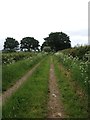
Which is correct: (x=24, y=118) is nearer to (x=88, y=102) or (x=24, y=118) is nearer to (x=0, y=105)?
(x=0, y=105)

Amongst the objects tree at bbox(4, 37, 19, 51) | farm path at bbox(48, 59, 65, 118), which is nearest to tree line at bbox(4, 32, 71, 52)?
tree at bbox(4, 37, 19, 51)

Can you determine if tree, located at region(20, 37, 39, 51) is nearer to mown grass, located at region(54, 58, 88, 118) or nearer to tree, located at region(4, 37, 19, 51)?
tree, located at region(4, 37, 19, 51)

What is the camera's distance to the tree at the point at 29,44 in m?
127

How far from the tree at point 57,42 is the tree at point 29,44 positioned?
387 centimetres

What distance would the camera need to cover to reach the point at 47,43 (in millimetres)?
125375

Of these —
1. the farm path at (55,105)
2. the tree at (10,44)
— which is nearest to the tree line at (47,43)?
the tree at (10,44)

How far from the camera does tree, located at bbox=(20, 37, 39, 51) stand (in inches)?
4990

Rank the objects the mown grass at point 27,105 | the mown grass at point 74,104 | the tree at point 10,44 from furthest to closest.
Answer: the tree at point 10,44 < the mown grass at point 74,104 < the mown grass at point 27,105

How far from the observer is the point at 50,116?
35.1 ft

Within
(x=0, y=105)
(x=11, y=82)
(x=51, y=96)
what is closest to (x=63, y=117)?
(x=0, y=105)

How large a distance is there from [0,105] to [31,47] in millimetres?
116564

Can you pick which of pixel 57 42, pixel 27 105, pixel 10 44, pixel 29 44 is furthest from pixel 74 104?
pixel 29 44

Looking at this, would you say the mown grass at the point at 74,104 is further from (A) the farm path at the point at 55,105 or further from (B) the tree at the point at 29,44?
(B) the tree at the point at 29,44

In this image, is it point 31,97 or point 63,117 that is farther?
point 31,97
